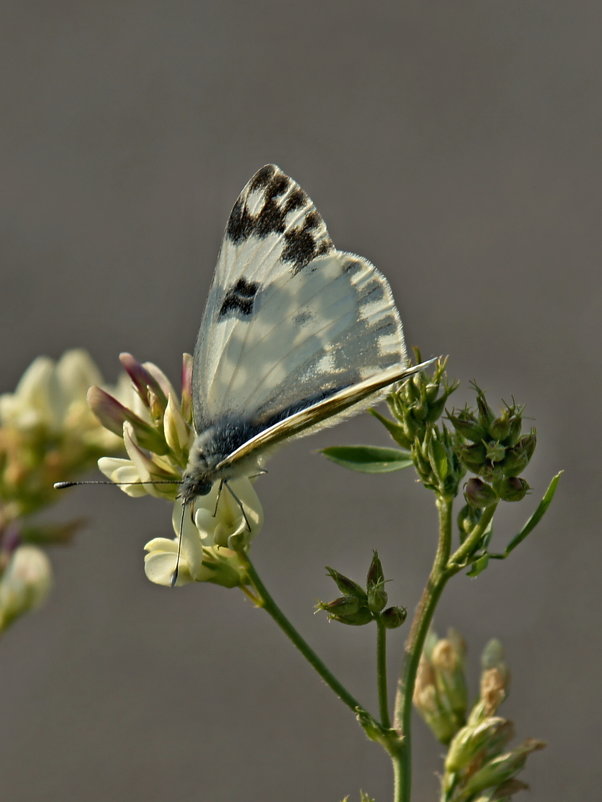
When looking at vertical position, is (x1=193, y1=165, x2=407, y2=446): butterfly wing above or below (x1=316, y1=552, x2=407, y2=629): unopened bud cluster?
above

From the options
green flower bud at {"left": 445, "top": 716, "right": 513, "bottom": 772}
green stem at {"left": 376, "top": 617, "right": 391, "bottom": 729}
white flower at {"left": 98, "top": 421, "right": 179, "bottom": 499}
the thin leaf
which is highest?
white flower at {"left": 98, "top": 421, "right": 179, "bottom": 499}

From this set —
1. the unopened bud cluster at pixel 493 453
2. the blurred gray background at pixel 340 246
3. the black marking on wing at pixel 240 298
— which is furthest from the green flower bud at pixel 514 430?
the blurred gray background at pixel 340 246

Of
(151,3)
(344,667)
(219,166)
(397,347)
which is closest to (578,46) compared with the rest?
(219,166)

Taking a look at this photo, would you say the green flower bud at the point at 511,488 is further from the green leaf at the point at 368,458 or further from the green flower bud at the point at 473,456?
the green leaf at the point at 368,458

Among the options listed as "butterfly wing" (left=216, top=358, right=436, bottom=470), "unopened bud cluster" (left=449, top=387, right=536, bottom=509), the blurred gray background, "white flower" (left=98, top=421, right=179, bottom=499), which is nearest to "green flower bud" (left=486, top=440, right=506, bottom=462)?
"unopened bud cluster" (left=449, top=387, right=536, bottom=509)

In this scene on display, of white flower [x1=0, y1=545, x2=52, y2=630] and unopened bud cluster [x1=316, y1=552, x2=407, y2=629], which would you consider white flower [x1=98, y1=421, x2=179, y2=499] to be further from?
white flower [x1=0, y1=545, x2=52, y2=630]
